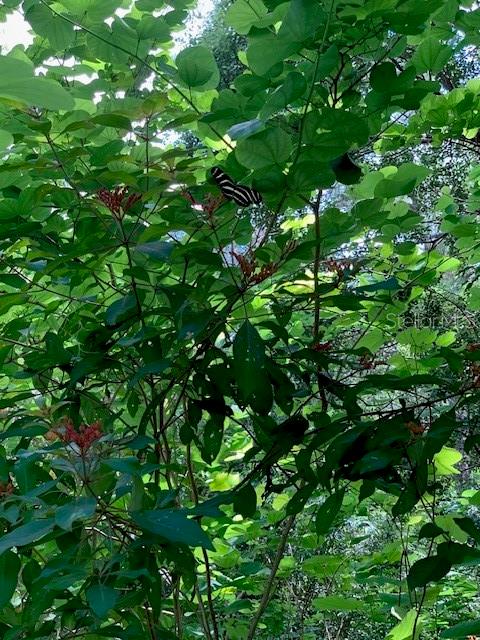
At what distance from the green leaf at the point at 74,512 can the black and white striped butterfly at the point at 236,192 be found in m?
0.41

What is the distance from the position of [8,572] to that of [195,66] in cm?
65

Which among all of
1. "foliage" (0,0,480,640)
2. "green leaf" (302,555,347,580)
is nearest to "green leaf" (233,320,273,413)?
"foliage" (0,0,480,640)

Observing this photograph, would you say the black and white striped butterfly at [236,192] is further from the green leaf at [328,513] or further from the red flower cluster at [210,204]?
the green leaf at [328,513]

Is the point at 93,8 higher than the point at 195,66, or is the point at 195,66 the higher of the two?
the point at 93,8

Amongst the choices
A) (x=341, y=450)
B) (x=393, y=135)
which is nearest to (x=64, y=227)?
(x=341, y=450)

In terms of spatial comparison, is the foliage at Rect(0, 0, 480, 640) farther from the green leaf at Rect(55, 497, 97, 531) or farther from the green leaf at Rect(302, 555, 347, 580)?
the green leaf at Rect(302, 555, 347, 580)

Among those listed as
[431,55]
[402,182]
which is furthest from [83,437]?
[431,55]

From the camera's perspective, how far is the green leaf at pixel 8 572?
2.46 ft

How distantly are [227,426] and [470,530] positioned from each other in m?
1.04

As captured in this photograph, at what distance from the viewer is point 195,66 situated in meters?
0.93

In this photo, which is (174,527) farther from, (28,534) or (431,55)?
(431,55)

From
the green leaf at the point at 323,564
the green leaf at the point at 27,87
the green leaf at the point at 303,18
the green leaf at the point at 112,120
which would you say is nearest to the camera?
the green leaf at the point at 27,87

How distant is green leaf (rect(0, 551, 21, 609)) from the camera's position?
2.46 feet

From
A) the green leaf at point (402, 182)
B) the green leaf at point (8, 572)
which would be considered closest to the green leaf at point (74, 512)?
the green leaf at point (8, 572)
